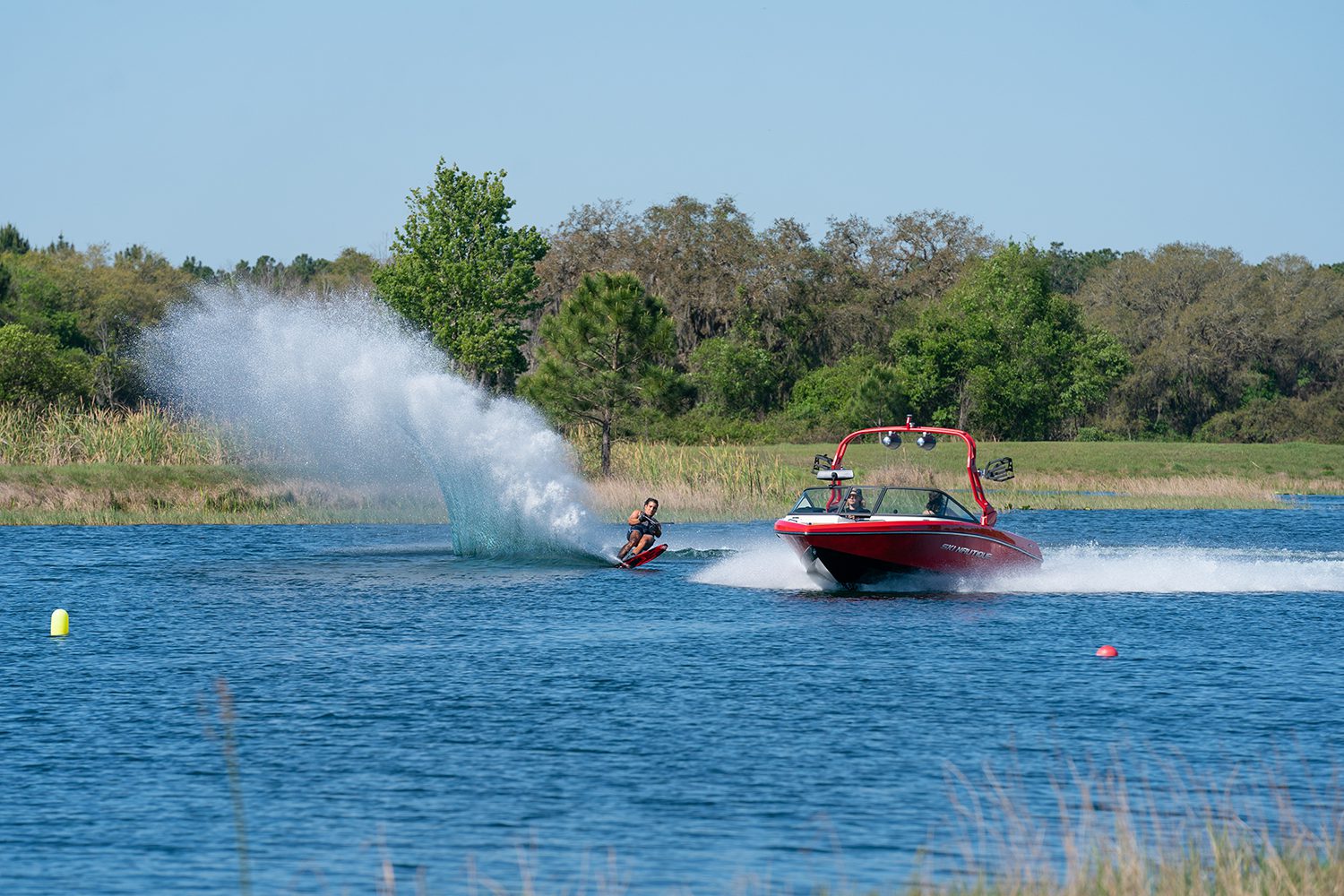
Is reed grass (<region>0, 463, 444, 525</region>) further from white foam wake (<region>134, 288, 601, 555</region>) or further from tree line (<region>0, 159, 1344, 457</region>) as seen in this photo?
tree line (<region>0, 159, 1344, 457</region>)

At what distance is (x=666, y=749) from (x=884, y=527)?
1490 cm

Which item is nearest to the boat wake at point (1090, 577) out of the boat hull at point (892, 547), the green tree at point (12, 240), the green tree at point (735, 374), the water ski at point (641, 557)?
the boat hull at point (892, 547)

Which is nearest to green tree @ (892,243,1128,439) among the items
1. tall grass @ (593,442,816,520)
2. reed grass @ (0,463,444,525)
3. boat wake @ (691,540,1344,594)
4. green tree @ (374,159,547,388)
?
green tree @ (374,159,547,388)

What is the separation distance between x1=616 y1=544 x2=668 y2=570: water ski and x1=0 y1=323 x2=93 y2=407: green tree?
42489 mm

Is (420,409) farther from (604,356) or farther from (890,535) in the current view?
(604,356)

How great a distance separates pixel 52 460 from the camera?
5834 cm

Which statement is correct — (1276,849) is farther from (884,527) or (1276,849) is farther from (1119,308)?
(1119,308)

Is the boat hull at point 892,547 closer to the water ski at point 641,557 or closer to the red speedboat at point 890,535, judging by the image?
the red speedboat at point 890,535

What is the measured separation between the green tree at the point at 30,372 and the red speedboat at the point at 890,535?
51.0 m

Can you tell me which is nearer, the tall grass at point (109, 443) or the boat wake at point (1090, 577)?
the boat wake at point (1090, 577)

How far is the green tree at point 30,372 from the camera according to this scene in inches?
3024

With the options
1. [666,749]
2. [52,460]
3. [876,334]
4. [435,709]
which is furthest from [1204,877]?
[876,334]

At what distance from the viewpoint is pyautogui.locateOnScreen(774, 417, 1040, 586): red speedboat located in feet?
110

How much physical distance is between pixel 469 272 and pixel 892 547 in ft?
191
